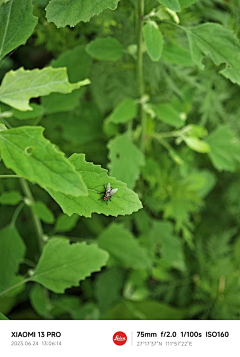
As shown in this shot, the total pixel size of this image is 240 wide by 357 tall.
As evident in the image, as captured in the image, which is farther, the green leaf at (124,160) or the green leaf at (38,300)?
the green leaf at (38,300)

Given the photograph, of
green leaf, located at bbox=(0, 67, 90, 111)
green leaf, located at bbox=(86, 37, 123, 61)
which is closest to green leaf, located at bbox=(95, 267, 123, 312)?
green leaf, located at bbox=(86, 37, 123, 61)

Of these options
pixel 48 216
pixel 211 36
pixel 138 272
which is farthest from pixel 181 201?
pixel 211 36

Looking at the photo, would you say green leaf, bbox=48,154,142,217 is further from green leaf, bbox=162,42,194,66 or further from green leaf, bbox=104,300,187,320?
green leaf, bbox=104,300,187,320

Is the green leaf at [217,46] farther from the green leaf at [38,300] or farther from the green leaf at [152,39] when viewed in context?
the green leaf at [38,300]

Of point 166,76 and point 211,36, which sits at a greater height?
point 211,36

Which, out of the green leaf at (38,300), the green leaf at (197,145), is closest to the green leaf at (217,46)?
the green leaf at (197,145)
